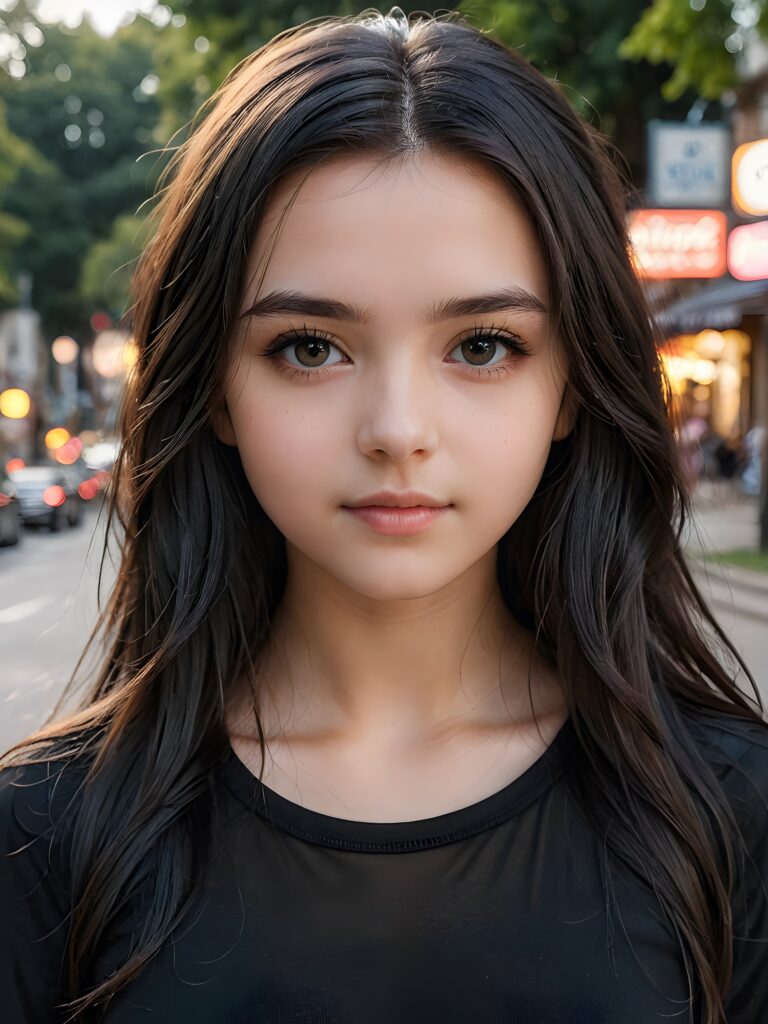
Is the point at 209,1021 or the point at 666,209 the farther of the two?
the point at 666,209

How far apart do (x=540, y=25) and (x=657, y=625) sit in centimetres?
1768

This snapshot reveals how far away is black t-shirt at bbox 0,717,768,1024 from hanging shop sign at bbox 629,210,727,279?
53.7 feet

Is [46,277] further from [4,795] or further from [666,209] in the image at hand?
[4,795]

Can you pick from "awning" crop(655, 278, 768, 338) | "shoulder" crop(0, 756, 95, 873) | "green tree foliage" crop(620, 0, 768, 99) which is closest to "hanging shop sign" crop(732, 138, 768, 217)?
"green tree foliage" crop(620, 0, 768, 99)

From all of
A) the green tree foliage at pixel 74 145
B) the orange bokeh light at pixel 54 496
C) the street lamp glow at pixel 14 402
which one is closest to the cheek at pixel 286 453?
the orange bokeh light at pixel 54 496

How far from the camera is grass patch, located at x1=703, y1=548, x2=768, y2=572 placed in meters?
13.1

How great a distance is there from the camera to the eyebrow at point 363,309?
1.36 m

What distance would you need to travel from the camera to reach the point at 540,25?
17906mm

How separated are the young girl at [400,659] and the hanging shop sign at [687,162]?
16.7 m

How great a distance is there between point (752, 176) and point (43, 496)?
591 inches

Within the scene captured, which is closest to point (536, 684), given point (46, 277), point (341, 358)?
point (341, 358)

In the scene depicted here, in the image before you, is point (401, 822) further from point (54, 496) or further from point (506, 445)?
point (54, 496)

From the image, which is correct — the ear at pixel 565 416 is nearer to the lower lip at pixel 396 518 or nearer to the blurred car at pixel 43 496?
the lower lip at pixel 396 518

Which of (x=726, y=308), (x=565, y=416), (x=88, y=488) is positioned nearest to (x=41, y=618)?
(x=726, y=308)
